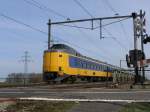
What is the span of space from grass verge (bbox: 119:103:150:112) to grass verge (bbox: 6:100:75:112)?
1887 millimetres

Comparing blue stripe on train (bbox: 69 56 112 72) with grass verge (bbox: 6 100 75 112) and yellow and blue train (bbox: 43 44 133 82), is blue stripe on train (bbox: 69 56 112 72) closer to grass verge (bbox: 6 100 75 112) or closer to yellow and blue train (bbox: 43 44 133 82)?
yellow and blue train (bbox: 43 44 133 82)

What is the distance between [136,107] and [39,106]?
344cm

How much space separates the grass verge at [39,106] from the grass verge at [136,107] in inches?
74.3

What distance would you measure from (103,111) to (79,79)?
120 feet

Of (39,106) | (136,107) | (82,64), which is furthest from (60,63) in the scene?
(39,106)

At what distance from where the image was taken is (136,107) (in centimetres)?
1585

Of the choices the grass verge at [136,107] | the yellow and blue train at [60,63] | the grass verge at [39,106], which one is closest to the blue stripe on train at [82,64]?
the yellow and blue train at [60,63]

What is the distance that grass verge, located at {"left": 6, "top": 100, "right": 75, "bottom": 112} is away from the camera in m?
14.3

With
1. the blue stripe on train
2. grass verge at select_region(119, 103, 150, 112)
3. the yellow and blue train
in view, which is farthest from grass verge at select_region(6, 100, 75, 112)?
the blue stripe on train

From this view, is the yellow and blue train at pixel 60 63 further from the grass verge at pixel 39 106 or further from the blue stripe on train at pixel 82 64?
the grass verge at pixel 39 106

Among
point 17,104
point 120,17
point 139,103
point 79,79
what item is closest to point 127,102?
point 139,103

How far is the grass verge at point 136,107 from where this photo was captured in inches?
596

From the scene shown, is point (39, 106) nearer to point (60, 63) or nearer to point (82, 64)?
point (60, 63)

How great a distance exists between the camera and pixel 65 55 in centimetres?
4516
